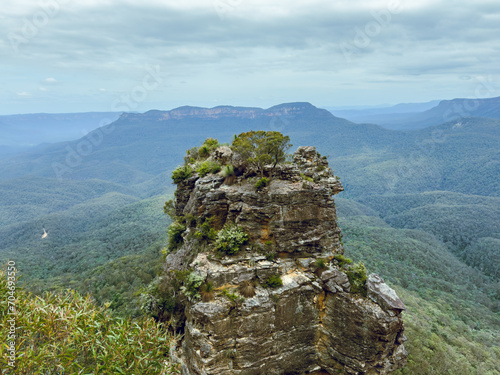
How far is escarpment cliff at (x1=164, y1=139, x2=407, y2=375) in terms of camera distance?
20.2 metres

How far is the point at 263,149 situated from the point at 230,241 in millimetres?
8394

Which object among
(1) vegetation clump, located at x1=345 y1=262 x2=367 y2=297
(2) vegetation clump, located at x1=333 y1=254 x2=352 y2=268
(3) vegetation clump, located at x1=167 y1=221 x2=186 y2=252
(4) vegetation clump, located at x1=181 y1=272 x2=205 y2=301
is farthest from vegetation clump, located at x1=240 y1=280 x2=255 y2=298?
(3) vegetation clump, located at x1=167 y1=221 x2=186 y2=252

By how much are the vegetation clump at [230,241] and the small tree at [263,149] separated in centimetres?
558

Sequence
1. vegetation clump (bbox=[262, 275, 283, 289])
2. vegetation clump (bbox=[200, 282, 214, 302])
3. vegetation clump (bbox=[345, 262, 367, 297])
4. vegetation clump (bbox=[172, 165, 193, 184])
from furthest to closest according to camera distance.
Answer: vegetation clump (bbox=[172, 165, 193, 184]) < vegetation clump (bbox=[345, 262, 367, 297]) < vegetation clump (bbox=[262, 275, 283, 289]) < vegetation clump (bbox=[200, 282, 214, 302])

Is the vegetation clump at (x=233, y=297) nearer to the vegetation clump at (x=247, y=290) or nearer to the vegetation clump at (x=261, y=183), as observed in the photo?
the vegetation clump at (x=247, y=290)

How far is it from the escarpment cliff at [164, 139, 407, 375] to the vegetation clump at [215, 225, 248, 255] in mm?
78

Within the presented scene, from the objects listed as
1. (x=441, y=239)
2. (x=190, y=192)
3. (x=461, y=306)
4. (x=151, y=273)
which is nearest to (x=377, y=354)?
(x=190, y=192)

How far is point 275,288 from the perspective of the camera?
21.5 meters

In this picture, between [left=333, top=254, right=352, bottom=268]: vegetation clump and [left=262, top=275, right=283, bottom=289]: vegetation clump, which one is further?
[left=333, top=254, right=352, bottom=268]: vegetation clump

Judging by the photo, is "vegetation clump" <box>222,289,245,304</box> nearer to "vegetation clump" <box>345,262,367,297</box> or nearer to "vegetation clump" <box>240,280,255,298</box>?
"vegetation clump" <box>240,280,255,298</box>

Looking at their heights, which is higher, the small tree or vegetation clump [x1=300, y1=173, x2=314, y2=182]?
the small tree

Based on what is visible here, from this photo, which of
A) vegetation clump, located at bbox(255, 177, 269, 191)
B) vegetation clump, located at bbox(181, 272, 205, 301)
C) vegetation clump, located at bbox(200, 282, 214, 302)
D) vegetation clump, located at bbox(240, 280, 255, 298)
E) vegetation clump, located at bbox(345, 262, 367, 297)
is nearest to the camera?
vegetation clump, located at bbox(200, 282, 214, 302)

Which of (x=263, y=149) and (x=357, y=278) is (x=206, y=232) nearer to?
(x=263, y=149)

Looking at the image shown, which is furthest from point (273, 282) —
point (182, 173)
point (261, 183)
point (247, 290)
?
point (182, 173)
